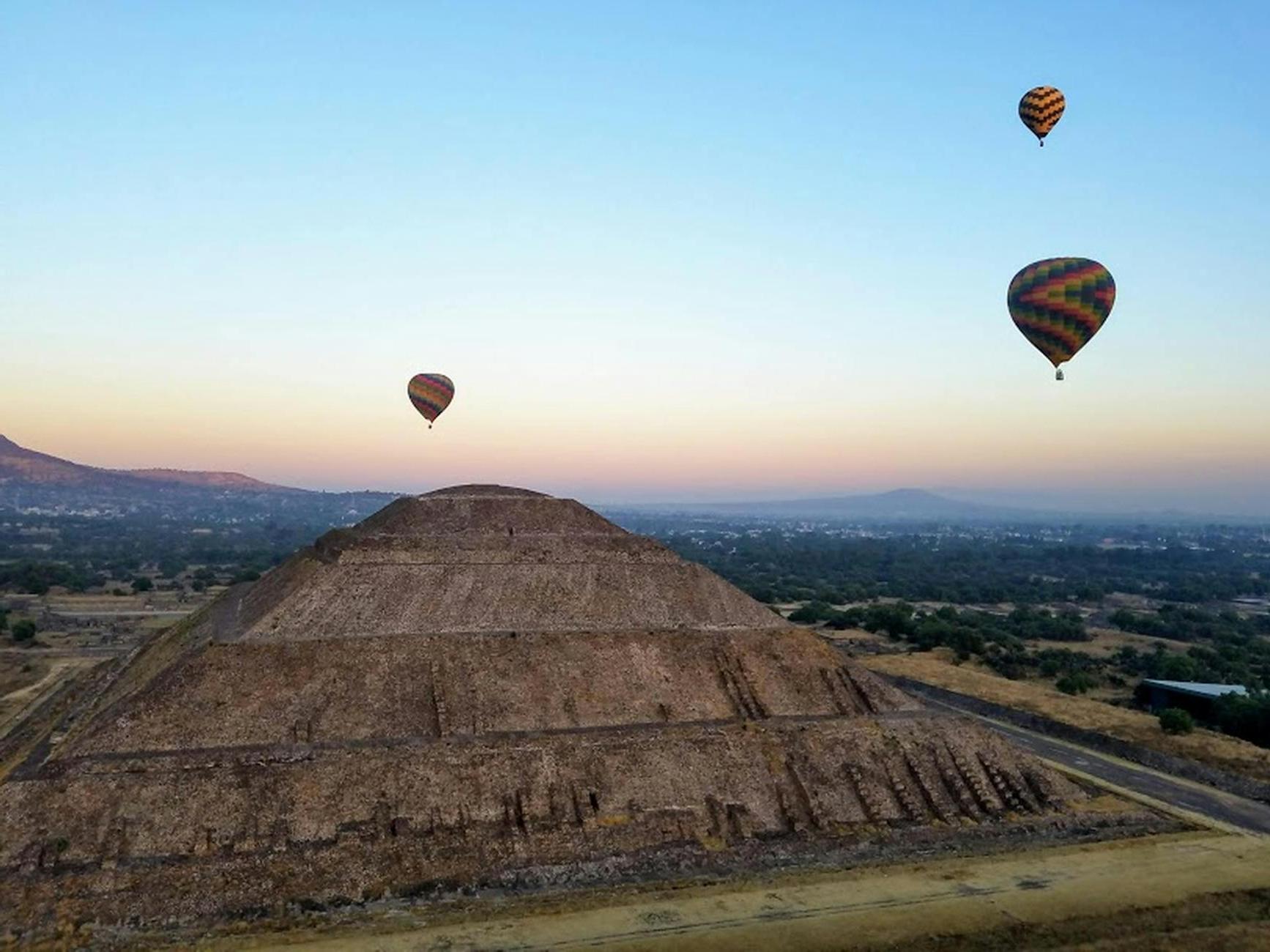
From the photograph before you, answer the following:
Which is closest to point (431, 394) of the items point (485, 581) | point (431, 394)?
point (431, 394)

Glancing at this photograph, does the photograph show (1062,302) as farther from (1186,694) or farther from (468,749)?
(468,749)

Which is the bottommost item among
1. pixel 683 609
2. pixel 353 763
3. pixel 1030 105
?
pixel 353 763

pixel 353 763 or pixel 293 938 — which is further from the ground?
pixel 353 763

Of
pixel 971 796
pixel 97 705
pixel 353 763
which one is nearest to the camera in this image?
pixel 353 763

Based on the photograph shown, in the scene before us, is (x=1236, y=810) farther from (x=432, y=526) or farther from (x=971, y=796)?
(x=432, y=526)

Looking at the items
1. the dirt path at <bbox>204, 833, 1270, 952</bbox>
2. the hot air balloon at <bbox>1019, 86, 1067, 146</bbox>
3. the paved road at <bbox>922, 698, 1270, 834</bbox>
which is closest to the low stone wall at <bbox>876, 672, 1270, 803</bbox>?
the paved road at <bbox>922, 698, 1270, 834</bbox>

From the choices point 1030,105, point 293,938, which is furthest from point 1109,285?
point 293,938

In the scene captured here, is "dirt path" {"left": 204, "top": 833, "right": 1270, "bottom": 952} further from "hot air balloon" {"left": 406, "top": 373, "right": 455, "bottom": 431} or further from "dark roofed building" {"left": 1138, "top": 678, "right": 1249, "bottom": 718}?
"hot air balloon" {"left": 406, "top": 373, "right": 455, "bottom": 431}
